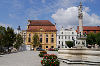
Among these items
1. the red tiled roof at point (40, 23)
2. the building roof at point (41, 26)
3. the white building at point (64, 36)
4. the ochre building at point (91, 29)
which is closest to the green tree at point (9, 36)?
the building roof at point (41, 26)

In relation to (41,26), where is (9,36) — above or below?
below

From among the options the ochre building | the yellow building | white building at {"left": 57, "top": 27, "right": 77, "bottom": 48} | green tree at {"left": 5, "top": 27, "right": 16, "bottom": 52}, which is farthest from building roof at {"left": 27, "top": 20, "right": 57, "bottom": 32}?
green tree at {"left": 5, "top": 27, "right": 16, "bottom": 52}

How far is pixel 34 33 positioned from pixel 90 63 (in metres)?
53.9

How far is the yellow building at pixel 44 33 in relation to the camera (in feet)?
205

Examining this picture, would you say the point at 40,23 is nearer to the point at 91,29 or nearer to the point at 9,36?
the point at 91,29

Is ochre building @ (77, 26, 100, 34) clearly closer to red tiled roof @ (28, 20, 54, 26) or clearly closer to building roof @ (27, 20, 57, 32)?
building roof @ (27, 20, 57, 32)

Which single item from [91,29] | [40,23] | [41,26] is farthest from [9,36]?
[91,29]

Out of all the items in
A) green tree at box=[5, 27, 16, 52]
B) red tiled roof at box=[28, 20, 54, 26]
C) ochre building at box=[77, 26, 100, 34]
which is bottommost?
green tree at box=[5, 27, 16, 52]

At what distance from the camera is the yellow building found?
62.4 metres

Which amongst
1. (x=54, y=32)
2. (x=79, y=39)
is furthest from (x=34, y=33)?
(x=79, y=39)

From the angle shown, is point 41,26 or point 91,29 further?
point 91,29

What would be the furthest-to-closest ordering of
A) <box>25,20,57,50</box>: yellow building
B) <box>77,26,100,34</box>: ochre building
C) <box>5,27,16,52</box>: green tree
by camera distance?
1. <box>77,26,100,34</box>: ochre building
2. <box>25,20,57,50</box>: yellow building
3. <box>5,27,16,52</box>: green tree

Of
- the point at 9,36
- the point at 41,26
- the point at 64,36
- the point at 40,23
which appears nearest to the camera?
the point at 9,36

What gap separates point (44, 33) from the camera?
208 feet
